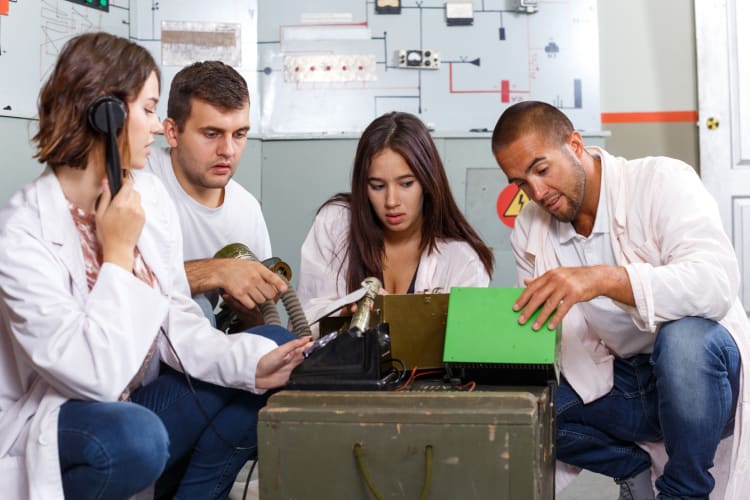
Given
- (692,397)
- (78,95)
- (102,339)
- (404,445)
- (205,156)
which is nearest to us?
(404,445)

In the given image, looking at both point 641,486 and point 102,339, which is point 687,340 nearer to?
point 641,486

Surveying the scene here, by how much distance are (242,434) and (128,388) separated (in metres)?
0.22

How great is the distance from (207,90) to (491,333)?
108cm

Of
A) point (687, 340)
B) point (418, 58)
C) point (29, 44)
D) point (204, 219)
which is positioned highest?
point (418, 58)

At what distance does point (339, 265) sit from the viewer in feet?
6.91

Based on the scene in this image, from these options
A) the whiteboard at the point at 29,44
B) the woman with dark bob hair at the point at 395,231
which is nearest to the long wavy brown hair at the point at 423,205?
the woman with dark bob hair at the point at 395,231

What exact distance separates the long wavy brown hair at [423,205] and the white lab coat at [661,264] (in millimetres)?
205

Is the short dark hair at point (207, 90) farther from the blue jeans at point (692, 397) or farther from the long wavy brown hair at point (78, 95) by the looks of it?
the blue jeans at point (692, 397)

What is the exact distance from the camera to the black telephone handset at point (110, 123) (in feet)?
4.45

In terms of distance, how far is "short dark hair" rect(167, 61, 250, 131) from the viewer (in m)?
2.09

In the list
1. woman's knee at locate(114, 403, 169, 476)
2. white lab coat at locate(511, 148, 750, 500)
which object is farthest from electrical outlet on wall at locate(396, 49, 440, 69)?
woman's knee at locate(114, 403, 169, 476)

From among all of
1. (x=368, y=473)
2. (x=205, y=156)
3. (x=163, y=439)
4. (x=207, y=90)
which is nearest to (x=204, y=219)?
(x=205, y=156)

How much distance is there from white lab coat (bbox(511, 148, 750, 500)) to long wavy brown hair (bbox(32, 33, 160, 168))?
0.93m

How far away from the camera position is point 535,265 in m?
1.90
